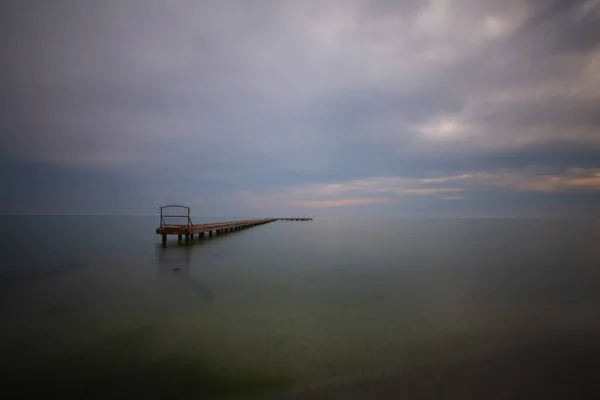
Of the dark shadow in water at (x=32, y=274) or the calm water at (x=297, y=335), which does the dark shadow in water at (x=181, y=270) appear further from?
the dark shadow in water at (x=32, y=274)

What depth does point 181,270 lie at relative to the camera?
14703 millimetres

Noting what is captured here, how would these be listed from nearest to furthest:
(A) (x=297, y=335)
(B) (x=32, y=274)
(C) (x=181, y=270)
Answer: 1. (A) (x=297, y=335)
2. (B) (x=32, y=274)
3. (C) (x=181, y=270)

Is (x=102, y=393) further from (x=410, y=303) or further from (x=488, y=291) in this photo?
(x=488, y=291)

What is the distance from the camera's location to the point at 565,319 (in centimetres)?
834

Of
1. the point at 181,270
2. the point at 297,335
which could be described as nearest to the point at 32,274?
the point at 181,270

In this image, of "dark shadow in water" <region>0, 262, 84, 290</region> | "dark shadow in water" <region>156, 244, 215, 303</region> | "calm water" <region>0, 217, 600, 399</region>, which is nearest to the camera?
"calm water" <region>0, 217, 600, 399</region>

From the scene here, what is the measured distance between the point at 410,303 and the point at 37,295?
13.4m

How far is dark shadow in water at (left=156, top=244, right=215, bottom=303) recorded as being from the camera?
10531 mm

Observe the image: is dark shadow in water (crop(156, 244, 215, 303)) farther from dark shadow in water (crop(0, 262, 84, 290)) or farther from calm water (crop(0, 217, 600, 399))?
dark shadow in water (crop(0, 262, 84, 290))

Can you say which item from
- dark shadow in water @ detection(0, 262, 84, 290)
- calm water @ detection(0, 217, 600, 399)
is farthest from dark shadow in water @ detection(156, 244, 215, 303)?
dark shadow in water @ detection(0, 262, 84, 290)

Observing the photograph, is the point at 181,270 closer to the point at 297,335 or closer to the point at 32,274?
the point at 32,274

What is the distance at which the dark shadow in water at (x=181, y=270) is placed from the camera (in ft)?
34.6

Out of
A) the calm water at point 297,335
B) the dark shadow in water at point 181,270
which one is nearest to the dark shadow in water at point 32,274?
the calm water at point 297,335

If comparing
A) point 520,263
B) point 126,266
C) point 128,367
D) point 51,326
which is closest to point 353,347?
point 128,367
